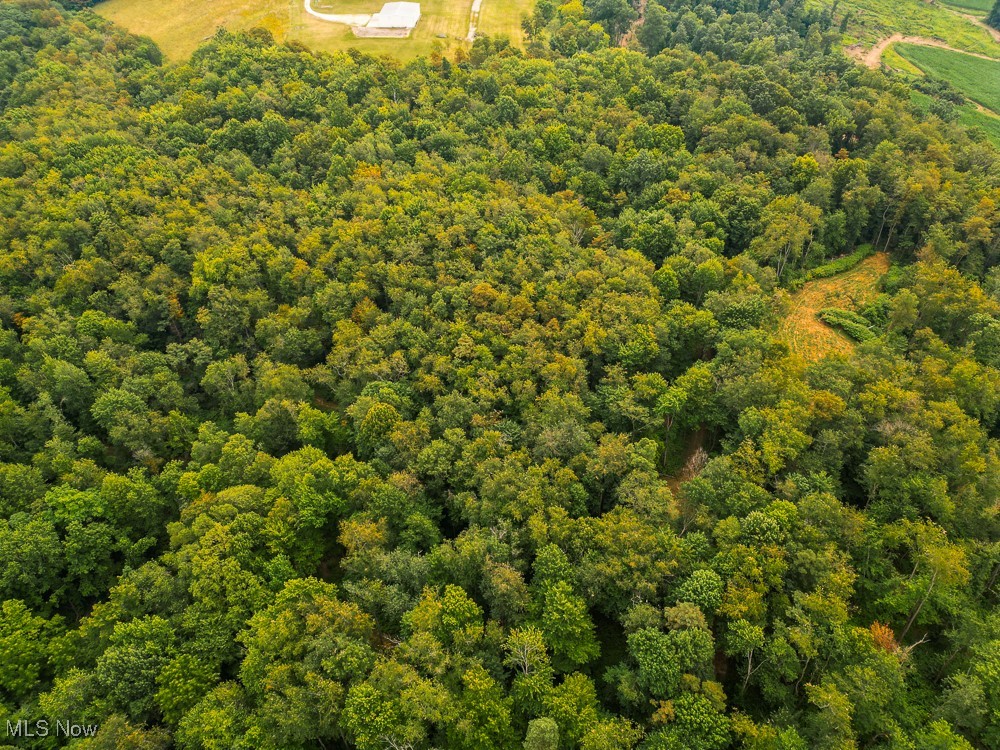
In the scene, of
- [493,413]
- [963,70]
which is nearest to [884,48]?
[963,70]

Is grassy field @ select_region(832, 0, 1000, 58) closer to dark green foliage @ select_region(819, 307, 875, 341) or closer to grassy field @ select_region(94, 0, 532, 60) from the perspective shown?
grassy field @ select_region(94, 0, 532, 60)

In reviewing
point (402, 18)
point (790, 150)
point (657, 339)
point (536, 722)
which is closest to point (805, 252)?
point (790, 150)

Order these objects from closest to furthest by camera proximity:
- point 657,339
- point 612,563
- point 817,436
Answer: point 612,563 < point 817,436 < point 657,339

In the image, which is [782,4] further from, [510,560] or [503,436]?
[510,560]

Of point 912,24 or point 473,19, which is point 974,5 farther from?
point 473,19

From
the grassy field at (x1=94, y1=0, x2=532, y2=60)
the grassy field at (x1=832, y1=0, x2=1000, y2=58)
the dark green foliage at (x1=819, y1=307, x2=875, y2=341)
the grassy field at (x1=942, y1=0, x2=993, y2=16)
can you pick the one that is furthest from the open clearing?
the grassy field at (x1=942, y1=0, x2=993, y2=16)

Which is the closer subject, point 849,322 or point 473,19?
point 849,322
